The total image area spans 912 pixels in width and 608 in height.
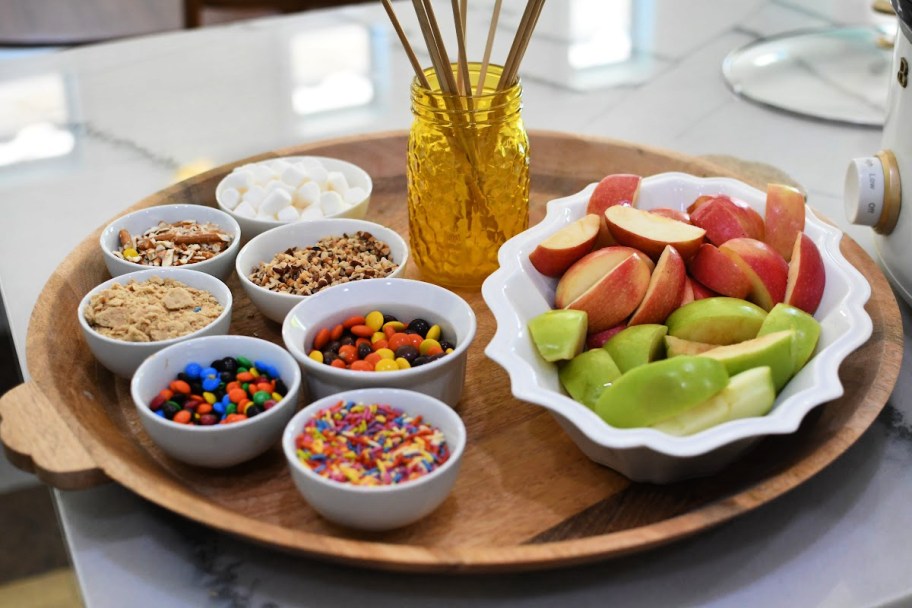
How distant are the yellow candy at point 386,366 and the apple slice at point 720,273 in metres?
0.31

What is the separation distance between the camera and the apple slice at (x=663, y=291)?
937 mm

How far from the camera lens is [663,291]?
3.09 ft

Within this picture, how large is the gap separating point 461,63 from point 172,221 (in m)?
0.39

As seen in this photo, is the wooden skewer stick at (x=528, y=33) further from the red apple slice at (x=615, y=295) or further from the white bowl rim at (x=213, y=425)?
the white bowl rim at (x=213, y=425)

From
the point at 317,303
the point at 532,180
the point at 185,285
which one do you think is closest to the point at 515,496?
the point at 317,303

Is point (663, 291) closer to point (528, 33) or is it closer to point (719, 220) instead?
point (719, 220)

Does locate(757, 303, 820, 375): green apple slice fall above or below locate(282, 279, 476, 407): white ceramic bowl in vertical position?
above

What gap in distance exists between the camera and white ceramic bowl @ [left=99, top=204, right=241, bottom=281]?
1076 mm

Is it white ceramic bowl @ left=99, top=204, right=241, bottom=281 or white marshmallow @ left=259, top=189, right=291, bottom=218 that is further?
white marshmallow @ left=259, top=189, right=291, bottom=218

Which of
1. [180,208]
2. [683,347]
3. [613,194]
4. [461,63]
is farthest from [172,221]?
[683,347]

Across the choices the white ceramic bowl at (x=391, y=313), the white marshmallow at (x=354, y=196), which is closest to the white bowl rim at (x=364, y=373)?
the white ceramic bowl at (x=391, y=313)

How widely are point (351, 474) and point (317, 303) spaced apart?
0.87 feet

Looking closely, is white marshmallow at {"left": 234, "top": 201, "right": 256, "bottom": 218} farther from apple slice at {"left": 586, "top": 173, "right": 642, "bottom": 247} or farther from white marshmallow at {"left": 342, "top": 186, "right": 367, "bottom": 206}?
apple slice at {"left": 586, "top": 173, "right": 642, "bottom": 247}

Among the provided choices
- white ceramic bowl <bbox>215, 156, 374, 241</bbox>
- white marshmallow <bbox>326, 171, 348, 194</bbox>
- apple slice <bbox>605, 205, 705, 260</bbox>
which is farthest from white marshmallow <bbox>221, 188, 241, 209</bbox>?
apple slice <bbox>605, 205, 705, 260</bbox>
